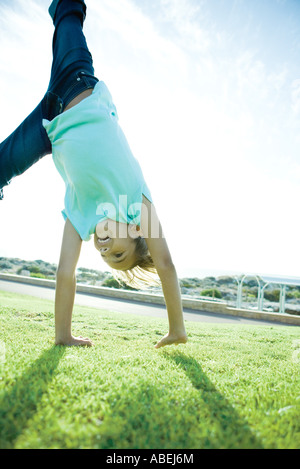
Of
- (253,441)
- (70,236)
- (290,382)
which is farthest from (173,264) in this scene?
(253,441)

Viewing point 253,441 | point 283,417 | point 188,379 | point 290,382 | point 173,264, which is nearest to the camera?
Answer: point 253,441

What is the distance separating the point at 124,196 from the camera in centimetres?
274

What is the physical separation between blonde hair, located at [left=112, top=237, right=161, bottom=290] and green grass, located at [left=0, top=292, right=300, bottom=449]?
1159 millimetres

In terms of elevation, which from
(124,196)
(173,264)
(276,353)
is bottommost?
(276,353)

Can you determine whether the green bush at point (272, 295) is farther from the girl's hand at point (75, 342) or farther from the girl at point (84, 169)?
the girl's hand at point (75, 342)

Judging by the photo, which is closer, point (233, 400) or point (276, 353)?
point (233, 400)

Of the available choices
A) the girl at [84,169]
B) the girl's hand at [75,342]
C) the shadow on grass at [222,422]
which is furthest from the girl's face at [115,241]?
the shadow on grass at [222,422]

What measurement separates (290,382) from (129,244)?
1.65 meters

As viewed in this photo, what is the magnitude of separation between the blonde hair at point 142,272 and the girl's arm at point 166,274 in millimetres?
448

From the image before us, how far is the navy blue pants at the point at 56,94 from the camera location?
313 cm

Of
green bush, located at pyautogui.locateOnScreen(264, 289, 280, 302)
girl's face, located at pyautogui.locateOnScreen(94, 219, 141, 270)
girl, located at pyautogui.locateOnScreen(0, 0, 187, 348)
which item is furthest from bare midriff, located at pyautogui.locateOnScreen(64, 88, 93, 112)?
green bush, located at pyautogui.locateOnScreen(264, 289, 280, 302)

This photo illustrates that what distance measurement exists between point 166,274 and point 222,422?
56.8 inches
